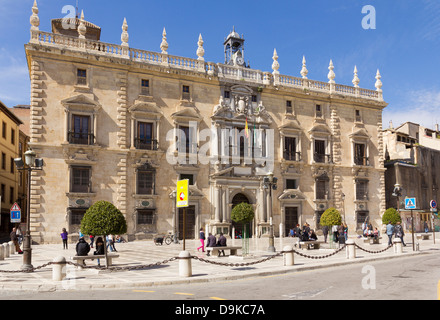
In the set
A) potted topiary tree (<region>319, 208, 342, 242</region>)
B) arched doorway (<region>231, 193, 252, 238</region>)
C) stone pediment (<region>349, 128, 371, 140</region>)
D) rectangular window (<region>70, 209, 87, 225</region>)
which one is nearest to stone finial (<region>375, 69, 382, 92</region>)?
stone pediment (<region>349, 128, 371, 140</region>)

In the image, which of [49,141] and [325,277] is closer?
[325,277]

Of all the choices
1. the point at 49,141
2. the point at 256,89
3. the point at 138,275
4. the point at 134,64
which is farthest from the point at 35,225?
the point at 256,89

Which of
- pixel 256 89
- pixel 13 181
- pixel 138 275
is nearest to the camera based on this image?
pixel 138 275

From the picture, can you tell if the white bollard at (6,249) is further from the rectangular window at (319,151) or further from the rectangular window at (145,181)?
the rectangular window at (319,151)

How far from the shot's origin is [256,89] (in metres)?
36.9

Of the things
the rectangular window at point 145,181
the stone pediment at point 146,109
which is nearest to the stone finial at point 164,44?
the stone pediment at point 146,109

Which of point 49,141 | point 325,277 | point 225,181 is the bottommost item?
point 325,277

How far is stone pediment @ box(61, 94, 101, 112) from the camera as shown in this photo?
96.4 ft

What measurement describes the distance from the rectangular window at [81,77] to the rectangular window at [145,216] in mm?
9719

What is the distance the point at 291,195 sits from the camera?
120 feet
